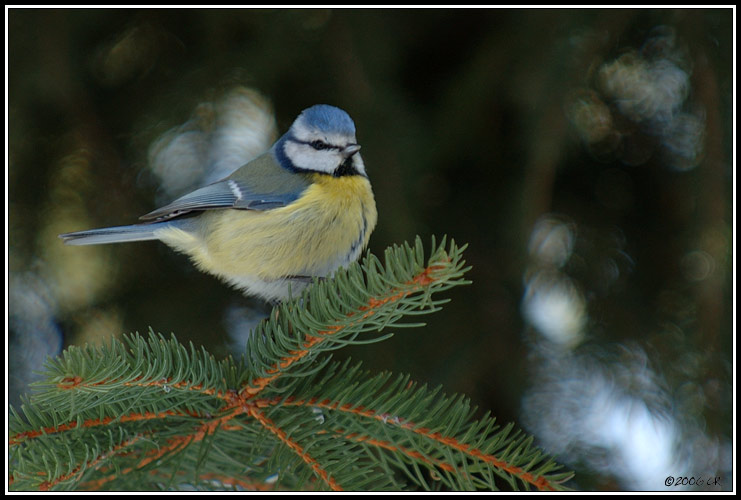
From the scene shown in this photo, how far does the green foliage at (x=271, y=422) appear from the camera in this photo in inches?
43.4

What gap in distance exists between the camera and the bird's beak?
178 cm

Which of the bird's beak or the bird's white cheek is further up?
the bird's beak

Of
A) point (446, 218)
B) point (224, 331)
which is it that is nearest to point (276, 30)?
point (446, 218)

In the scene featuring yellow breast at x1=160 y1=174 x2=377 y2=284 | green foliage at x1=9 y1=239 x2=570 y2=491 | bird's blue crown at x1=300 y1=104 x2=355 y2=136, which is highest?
bird's blue crown at x1=300 y1=104 x2=355 y2=136

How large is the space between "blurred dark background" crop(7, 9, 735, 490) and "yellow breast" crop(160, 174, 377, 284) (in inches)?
6.4

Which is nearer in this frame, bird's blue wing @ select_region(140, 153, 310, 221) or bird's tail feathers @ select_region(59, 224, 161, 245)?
bird's tail feathers @ select_region(59, 224, 161, 245)

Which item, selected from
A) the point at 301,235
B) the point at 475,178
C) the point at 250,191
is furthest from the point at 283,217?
the point at 475,178

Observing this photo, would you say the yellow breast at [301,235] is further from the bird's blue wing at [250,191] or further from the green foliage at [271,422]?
the green foliage at [271,422]

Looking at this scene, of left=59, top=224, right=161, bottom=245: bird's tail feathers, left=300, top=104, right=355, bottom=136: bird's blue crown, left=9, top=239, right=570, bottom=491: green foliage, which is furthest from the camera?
left=300, top=104, right=355, bottom=136: bird's blue crown

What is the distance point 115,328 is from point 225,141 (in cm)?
68

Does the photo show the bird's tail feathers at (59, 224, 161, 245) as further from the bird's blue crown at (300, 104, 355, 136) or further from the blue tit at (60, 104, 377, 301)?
the bird's blue crown at (300, 104, 355, 136)

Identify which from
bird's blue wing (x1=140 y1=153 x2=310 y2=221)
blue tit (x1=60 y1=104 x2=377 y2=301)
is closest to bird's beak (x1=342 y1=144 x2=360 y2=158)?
blue tit (x1=60 y1=104 x2=377 y2=301)

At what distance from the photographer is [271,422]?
1174 millimetres

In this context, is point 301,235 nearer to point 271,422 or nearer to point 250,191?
point 250,191
